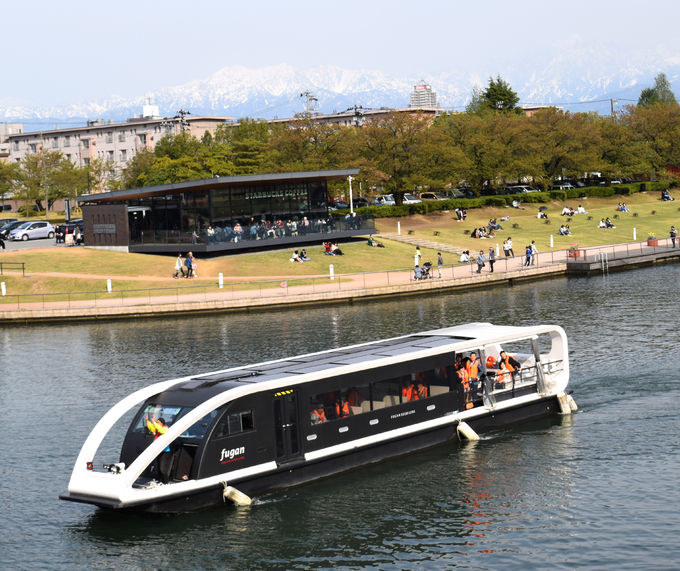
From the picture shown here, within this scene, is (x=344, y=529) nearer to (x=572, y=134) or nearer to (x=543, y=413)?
(x=543, y=413)

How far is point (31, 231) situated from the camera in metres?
98.8

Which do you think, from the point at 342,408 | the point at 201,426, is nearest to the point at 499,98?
the point at 342,408

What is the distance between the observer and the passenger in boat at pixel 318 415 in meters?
28.0

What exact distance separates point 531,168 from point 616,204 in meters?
11.8

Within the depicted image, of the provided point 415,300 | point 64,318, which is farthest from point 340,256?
point 64,318

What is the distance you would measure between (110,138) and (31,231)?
272ft

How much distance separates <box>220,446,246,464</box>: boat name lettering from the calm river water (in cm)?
133

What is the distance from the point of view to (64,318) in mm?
61312

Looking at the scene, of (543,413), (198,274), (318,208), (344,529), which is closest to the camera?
(344,529)

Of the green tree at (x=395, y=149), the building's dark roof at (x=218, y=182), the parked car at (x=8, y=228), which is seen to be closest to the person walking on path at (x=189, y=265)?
the building's dark roof at (x=218, y=182)

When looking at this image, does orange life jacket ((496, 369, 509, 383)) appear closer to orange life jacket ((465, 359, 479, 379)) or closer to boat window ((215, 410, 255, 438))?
orange life jacket ((465, 359, 479, 379))

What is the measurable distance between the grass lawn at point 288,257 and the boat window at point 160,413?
124 feet

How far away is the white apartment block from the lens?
17462cm

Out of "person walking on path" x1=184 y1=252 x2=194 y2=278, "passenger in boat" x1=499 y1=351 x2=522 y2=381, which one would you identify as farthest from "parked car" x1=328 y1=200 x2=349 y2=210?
"passenger in boat" x1=499 y1=351 x2=522 y2=381
